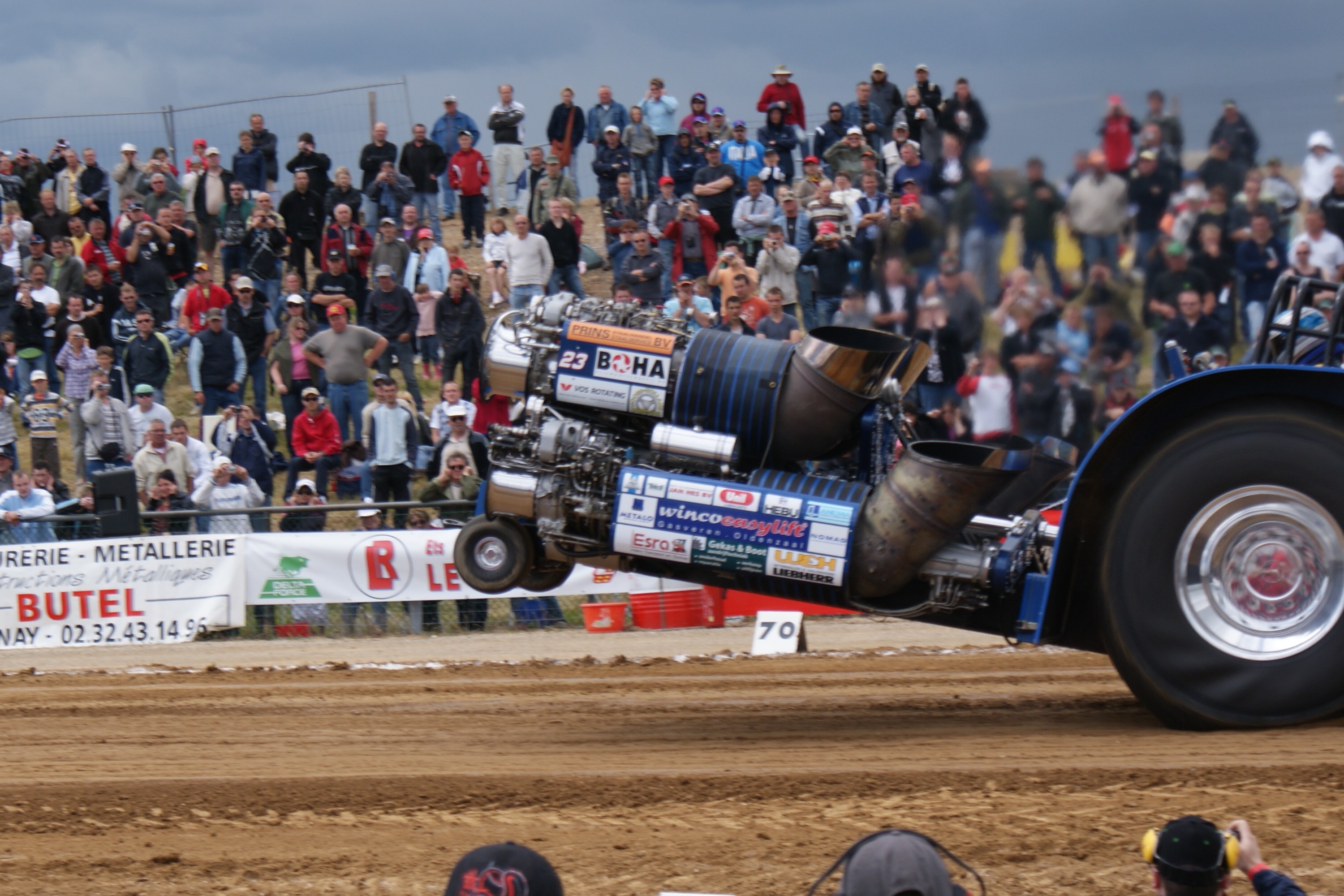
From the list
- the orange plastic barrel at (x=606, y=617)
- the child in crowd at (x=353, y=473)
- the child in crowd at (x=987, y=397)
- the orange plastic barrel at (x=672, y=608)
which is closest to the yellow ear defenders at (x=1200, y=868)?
the child in crowd at (x=987, y=397)

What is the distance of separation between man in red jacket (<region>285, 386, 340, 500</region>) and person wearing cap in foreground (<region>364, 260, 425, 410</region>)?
121 centimetres

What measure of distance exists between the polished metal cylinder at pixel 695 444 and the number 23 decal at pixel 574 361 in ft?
1.30

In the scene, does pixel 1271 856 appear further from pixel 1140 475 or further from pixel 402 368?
pixel 402 368

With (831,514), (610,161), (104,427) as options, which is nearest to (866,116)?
(610,161)

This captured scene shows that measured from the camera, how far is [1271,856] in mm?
3990

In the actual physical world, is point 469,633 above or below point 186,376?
below

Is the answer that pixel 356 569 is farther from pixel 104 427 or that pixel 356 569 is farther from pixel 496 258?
pixel 496 258

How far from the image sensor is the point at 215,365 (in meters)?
14.1

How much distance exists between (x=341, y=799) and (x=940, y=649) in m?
4.63

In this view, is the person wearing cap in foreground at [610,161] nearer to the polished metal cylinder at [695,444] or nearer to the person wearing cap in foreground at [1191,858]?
the polished metal cylinder at [695,444]

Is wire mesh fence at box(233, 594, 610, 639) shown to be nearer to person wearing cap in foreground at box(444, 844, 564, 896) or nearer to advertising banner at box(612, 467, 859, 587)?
advertising banner at box(612, 467, 859, 587)

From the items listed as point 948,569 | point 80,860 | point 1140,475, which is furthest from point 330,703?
point 1140,475

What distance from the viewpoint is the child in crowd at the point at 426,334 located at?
1420 cm

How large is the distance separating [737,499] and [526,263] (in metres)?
9.09
